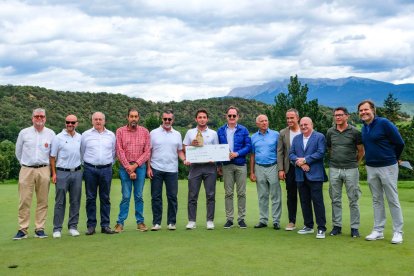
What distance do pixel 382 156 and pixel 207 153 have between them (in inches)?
116

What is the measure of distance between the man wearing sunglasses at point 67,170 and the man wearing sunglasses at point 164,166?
1270mm

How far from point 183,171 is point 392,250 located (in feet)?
109

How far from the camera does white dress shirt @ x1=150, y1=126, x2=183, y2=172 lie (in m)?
9.03

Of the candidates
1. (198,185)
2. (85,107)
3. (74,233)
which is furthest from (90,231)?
(85,107)

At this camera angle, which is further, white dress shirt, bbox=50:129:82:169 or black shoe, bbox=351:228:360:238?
white dress shirt, bbox=50:129:82:169

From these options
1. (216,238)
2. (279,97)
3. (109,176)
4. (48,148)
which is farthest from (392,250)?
(279,97)

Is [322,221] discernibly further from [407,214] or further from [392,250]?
[407,214]

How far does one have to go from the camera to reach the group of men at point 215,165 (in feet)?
26.0

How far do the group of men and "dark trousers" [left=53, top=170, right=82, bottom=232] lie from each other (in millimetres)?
17

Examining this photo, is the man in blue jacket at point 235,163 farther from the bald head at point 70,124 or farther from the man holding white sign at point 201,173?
the bald head at point 70,124

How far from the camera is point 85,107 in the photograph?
195 ft

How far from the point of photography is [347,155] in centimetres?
816

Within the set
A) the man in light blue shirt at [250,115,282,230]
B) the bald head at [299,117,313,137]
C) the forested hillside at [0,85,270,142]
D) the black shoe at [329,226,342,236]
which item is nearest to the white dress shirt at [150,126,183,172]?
the man in light blue shirt at [250,115,282,230]

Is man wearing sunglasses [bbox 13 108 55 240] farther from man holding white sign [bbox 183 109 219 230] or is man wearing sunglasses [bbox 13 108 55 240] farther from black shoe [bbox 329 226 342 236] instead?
black shoe [bbox 329 226 342 236]
